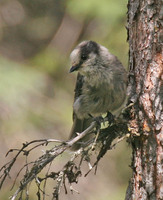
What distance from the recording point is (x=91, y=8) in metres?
6.30

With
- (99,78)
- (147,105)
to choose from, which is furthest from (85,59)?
(147,105)

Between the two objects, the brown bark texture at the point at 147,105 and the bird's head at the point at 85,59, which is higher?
the bird's head at the point at 85,59

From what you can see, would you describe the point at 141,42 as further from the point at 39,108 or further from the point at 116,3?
the point at 39,108

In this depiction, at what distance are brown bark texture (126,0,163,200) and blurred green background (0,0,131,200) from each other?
261 cm

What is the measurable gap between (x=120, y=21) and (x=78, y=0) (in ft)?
2.70

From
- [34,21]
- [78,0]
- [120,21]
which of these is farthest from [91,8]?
[34,21]

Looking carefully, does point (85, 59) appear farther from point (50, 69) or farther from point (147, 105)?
point (50, 69)

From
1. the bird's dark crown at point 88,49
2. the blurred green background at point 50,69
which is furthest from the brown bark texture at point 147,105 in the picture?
the blurred green background at point 50,69

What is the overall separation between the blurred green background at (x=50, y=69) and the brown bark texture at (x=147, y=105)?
8.57 feet

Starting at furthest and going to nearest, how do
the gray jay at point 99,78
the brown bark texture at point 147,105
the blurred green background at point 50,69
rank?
1. the blurred green background at point 50,69
2. the gray jay at point 99,78
3. the brown bark texture at point 147,105

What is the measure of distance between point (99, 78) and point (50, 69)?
346cm

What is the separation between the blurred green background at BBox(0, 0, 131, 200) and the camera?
6.46 metres

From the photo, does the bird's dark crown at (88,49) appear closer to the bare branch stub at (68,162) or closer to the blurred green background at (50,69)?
the blurred green background at (50,69)

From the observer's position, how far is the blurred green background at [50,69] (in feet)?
21.2
